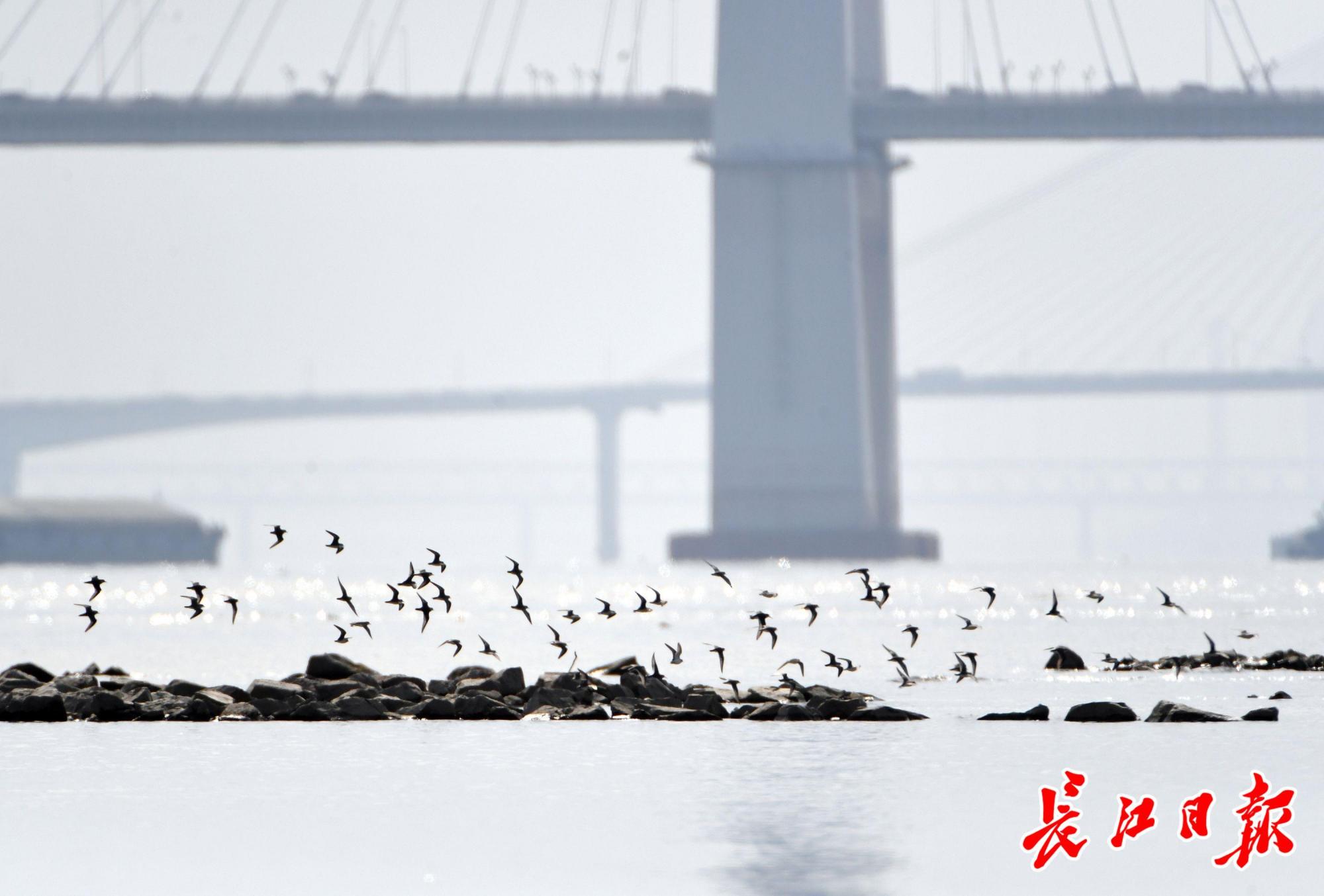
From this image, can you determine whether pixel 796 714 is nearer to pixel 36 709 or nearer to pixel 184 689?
pixel 184 689

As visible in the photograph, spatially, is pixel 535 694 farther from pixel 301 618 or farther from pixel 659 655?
pixel 301 618

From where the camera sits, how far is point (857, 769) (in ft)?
62.3

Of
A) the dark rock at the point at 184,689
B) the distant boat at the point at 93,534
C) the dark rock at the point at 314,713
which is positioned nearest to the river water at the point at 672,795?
the dark rock at the point at 314,713

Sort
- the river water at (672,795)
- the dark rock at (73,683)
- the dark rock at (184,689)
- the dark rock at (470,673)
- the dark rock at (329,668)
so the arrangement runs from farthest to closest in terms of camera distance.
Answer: the dark rock at (470,673), the dark rock at (329,668), the dark rock at (73,683), the dark rock at (184,689), the river water at (672,795)

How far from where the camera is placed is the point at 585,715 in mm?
24188

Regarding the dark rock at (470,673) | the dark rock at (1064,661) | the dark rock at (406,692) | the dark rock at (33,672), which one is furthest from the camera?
the dark rock at (1064,661)

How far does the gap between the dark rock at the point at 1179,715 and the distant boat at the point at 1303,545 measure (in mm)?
112820

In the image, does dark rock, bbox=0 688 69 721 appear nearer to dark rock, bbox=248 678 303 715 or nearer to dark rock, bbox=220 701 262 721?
dark rock, bbox=220 701 262 721

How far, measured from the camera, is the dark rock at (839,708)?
78.4ft

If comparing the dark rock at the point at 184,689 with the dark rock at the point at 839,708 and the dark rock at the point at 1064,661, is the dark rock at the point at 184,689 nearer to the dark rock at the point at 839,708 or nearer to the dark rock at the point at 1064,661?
the dark rock at the point at 839,708

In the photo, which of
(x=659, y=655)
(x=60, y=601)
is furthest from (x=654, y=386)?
(x=659, y=655)

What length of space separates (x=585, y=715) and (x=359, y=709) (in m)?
2.25

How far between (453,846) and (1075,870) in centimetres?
373

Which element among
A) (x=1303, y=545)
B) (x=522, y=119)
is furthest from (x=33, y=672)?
(x=1303, y=545)
